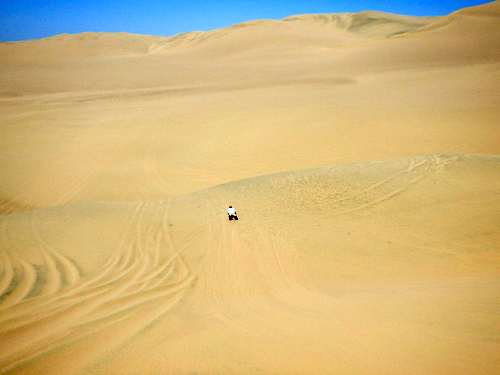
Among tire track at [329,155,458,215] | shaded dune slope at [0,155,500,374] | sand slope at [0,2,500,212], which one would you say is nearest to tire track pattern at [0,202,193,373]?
shaded dune slope at [0,155,500,374]

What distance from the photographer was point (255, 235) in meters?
7.14

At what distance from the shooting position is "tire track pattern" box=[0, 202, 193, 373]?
3.90m

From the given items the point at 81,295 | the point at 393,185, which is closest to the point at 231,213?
the point at 81,295

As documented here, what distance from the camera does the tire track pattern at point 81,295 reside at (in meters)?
3.90

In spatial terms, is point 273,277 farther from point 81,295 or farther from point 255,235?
point 81,295

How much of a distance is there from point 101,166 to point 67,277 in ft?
27.6

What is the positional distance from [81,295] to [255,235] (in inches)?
144

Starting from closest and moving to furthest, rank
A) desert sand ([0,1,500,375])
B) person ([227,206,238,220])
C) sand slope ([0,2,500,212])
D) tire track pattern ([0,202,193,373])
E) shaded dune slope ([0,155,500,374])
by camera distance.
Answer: shaded dune slope ([0,155,500,374])
desert sand ([0,1,500,375])
tire track pattern ([0,202,193,373])
person ([227,206,238,220])
sand slope ([0,2,500,212])

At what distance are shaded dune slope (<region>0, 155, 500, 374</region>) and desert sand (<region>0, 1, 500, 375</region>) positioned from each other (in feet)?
0.11

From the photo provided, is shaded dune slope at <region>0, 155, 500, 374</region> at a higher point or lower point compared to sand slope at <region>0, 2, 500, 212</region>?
lower

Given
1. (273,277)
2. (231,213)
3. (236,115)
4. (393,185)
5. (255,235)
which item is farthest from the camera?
(236,115)

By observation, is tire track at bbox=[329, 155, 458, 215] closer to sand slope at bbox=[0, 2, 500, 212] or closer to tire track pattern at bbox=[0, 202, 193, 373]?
sand slope at bbox=[0, 2, 500, 212]

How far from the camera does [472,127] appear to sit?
14227 mm

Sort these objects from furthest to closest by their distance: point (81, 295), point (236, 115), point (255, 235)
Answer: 1. point (236, 115)
2. point (255, 235)
3. point (81, 295)
